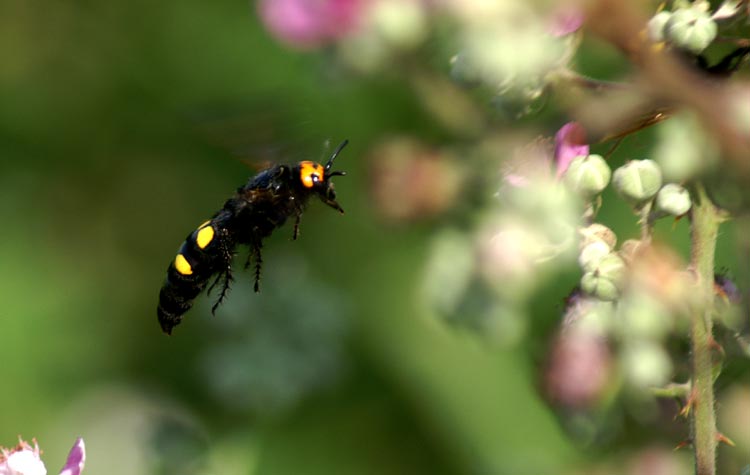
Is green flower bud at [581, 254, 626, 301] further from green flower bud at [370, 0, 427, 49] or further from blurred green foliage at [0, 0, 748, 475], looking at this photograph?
blurred green foliage at [0, 0, 748, 475]

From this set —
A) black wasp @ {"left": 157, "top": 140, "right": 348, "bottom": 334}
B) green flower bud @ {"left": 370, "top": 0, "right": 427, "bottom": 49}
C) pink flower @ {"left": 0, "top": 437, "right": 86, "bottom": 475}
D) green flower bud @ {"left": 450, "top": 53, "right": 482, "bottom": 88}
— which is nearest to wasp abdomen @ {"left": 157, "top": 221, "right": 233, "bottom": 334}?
black wasp @ {"left": 157, "top": 140, "right": 348, "bottom": 334}

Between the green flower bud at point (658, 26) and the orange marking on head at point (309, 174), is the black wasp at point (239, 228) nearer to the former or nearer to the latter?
the orange marking on head at point (309, 174)

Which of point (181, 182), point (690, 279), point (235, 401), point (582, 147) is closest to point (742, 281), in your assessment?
point (690, 279)

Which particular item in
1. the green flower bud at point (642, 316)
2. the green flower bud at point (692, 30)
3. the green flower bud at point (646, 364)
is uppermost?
the green flower bud at point (692, 30)

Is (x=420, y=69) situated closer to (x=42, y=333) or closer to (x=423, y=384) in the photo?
(x=423, y=384)

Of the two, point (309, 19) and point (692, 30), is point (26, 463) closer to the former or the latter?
point (692, 30)

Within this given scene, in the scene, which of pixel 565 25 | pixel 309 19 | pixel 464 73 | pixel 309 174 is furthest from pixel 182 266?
pixel 565 25

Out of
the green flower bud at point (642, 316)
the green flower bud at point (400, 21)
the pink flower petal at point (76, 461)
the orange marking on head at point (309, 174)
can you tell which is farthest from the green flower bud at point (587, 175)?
the orange marking on head at point (309, 174)

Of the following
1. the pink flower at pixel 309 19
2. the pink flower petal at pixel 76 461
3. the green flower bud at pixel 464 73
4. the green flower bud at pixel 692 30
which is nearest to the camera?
the green flower bud at pixel 692 30
